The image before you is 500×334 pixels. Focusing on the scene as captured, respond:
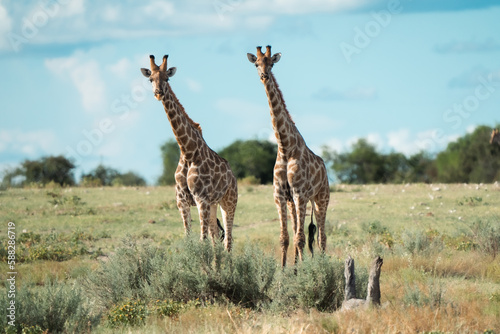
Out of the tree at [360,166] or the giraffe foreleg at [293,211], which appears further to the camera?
the tree at [360,166]

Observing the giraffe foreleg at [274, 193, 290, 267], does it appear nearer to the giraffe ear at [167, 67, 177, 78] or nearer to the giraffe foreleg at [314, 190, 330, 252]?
the giraffe foreleg at [314, 190, 330, 252]

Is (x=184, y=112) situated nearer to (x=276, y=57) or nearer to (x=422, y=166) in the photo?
(x=276, y=57)

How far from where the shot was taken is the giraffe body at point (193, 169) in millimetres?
11539

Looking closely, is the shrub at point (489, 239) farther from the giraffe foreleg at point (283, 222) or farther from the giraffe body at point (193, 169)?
the giraffe body at point (193, 169)

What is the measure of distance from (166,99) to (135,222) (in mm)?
9799

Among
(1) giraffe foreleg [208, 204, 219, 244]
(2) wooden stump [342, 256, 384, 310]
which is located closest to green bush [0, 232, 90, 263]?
(1) giraffe foreleg [208, 204, 219, 244]

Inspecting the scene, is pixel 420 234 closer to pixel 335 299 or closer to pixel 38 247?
pixel 335 299

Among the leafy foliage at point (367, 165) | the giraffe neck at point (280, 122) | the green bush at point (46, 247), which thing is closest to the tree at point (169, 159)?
the leafy foliage at point (367, 165)

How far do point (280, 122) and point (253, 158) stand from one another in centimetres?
3672

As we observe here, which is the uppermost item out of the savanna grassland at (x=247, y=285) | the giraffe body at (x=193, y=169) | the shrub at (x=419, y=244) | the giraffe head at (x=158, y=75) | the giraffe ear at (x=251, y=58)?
the giraffe ear at (x=251, y=58)

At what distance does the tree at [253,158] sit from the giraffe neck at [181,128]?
33305mm

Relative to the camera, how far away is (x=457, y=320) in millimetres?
8891

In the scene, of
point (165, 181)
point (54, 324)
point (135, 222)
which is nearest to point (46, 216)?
point (135, 222)

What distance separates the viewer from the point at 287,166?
454 inches
